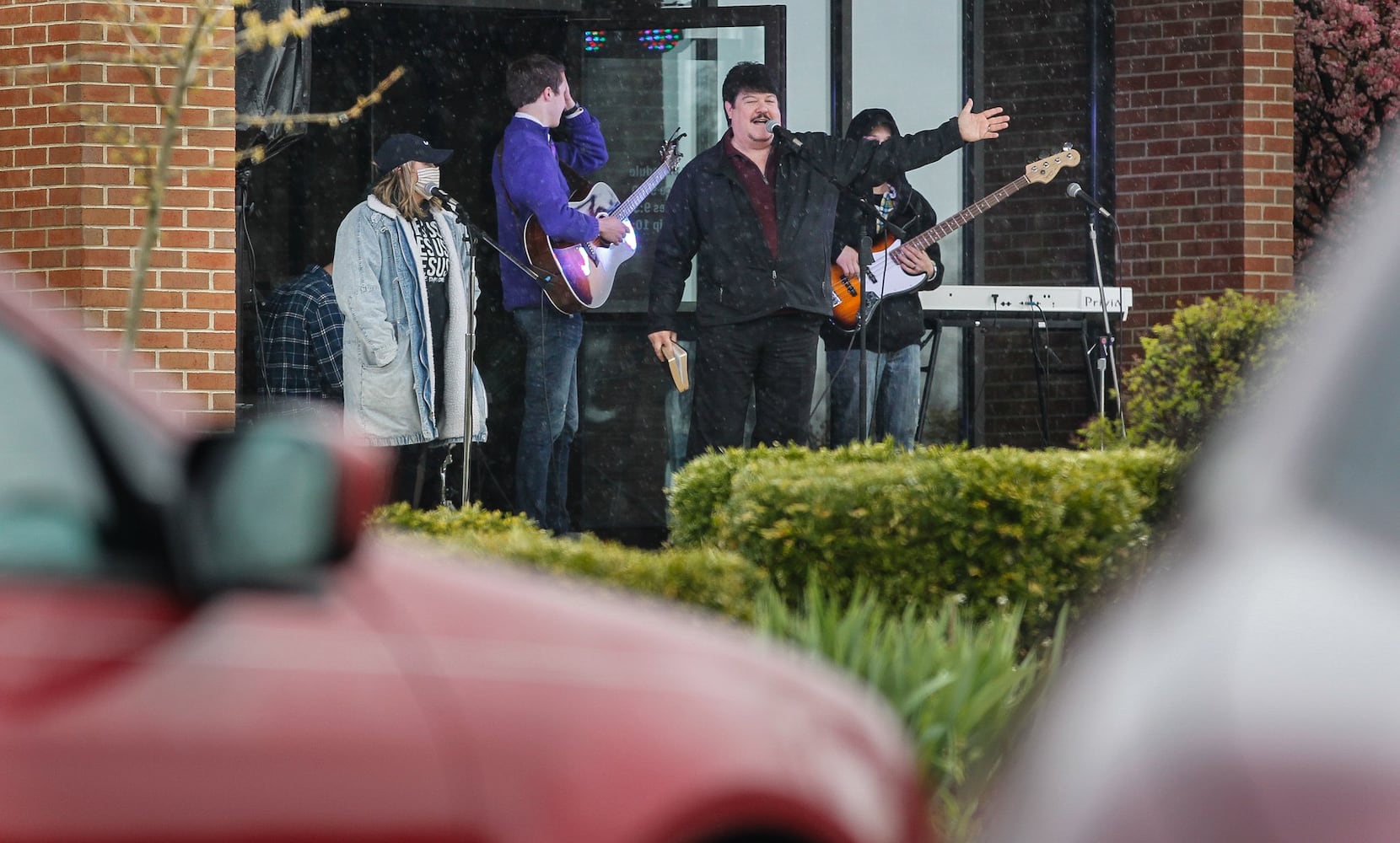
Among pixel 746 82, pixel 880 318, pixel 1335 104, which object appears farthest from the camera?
pixel 1335 104

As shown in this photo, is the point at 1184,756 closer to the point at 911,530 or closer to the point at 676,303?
the point at 911,530

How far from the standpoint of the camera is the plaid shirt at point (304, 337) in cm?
1020

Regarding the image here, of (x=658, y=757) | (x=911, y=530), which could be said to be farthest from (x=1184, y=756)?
(x=911, y=530)

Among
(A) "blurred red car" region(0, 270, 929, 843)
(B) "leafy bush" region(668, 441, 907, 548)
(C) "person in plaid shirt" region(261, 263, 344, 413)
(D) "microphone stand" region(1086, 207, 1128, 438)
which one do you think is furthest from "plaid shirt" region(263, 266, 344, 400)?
(A) "blurred red car" region(0, 270, 929, 843)

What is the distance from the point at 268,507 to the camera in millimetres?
2061

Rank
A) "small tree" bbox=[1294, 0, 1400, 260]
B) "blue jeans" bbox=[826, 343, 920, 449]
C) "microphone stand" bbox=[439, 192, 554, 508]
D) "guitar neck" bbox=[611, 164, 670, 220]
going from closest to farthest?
"microphone stand" bbox=[439, 192, 554, 508] < "blue jeans" bbox=[826, 343, 920, 449] < "guitar neck" bbox=[611, 164, 670, 220] < "small tree" bbox=[1294, 0, 1400, 260]

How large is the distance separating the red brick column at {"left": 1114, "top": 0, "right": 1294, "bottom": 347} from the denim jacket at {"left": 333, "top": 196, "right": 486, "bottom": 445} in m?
4.05

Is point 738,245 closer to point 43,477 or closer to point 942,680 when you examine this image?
point 942,680

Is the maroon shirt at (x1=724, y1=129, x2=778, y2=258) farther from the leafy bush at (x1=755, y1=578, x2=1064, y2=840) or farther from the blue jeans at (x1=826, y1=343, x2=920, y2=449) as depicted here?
the leafy bush at (x1=755, y1=578, x2=1064, y2=840)

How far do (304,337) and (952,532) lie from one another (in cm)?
541

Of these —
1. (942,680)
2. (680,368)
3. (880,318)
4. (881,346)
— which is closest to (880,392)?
(881,346)

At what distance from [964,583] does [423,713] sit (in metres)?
3.87

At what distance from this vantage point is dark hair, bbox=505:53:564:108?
33.5 feet

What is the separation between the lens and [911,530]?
579 centimetres
